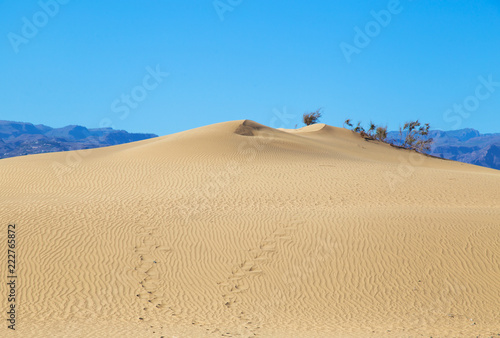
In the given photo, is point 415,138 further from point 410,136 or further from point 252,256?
point 252,256

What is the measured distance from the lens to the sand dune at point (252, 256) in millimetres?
9844

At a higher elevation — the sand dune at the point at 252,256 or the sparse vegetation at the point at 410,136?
the sparse vegetation at the point at 410,136

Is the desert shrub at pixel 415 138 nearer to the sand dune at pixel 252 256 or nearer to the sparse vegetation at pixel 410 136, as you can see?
the sparse vegetation at pixel 410 136

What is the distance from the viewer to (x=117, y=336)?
8.34m

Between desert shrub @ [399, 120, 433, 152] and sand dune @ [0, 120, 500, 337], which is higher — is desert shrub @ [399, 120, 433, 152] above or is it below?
above

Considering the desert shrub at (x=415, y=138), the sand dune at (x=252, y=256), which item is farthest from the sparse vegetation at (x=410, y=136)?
the sand dune at (x=252, y=256)

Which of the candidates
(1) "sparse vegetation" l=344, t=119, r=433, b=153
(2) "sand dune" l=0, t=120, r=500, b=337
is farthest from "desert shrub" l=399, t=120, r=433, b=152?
(2) "sand dune" l=0, t=120, r=500, b=337

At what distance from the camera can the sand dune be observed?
9.84m

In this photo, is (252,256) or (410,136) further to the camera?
(410,136)

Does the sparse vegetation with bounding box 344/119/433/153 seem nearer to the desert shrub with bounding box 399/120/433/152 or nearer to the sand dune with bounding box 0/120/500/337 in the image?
the desert shrub with bounding box 399/120/433/152

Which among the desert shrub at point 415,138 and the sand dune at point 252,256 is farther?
the desert shrub at point 415,138

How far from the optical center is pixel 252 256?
13070 mm

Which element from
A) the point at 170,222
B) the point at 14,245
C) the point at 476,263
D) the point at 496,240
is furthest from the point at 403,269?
the point at 14,245

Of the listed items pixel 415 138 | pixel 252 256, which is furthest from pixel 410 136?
pixel 252 256
